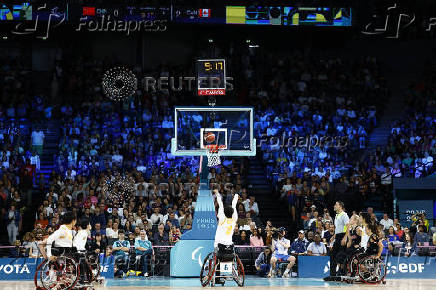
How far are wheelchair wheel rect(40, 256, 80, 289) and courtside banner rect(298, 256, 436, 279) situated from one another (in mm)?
8126

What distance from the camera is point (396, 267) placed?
856 inches

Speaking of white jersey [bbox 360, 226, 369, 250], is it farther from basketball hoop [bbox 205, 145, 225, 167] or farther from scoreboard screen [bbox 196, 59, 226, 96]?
scoreboard screen [bbox 196, 59, 226, 96]

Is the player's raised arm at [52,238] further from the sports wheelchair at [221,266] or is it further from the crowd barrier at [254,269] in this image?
the crowd barrier at [254,269]

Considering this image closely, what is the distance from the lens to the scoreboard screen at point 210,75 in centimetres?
2198

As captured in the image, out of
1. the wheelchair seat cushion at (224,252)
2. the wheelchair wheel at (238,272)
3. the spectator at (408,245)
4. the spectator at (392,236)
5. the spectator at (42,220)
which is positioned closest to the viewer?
the wheelchair seat cushion at (224,252)

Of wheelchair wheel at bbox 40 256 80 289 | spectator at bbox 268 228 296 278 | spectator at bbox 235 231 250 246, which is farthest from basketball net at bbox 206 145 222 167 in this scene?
wheelchair wheel at bbox 40 256 80 289

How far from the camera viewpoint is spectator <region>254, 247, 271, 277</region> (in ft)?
71.4

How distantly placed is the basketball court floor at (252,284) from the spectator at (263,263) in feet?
2.71

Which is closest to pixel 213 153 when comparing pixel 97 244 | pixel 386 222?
pixel 97 244

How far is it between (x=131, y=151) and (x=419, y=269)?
12008mm

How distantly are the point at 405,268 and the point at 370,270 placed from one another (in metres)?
4.11

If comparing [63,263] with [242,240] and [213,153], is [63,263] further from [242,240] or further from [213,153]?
[242,240]

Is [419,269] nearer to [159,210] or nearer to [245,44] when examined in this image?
[159,210]

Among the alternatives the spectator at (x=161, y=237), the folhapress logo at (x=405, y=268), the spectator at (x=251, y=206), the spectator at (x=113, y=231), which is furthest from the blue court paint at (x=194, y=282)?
the spectator at (x=251, y=206)
